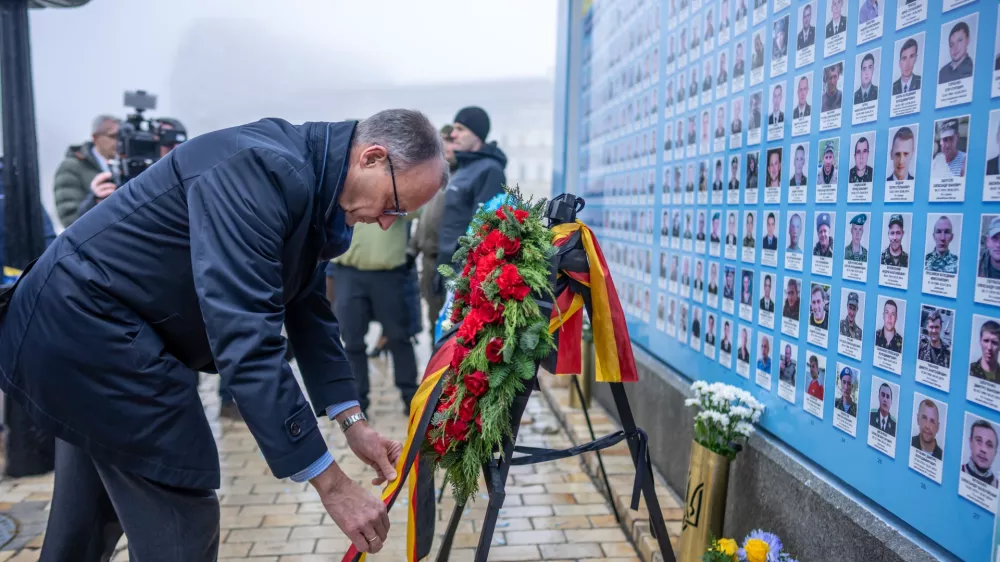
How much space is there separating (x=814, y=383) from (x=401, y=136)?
155 centimetres

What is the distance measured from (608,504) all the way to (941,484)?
2042 millimetres

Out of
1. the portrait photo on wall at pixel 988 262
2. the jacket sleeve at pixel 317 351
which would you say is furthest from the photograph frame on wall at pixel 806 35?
the jacket sleeve at pixel 317 351

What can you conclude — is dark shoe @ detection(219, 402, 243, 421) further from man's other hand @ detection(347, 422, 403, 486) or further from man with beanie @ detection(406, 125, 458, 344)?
man's other hand @ detection(347, 422, 403, 486)

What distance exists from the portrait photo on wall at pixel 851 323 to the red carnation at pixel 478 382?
1101mm

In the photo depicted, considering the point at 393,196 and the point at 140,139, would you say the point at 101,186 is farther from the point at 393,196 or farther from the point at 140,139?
the point at 393,196

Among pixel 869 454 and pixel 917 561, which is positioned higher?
pixel 869 454

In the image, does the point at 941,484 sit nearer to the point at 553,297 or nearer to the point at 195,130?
the point at 553,297

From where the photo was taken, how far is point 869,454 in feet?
6.84

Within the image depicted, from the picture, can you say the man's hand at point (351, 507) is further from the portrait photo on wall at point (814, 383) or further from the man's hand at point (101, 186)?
the man's hand at point (101, 186)

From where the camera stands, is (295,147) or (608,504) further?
(608,504)

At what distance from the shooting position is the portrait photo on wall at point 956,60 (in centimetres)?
171

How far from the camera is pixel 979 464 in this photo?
5.56ft

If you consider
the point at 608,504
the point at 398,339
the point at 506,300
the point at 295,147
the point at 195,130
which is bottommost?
the point at 608,504

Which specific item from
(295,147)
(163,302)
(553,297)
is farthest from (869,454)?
(163,302)
